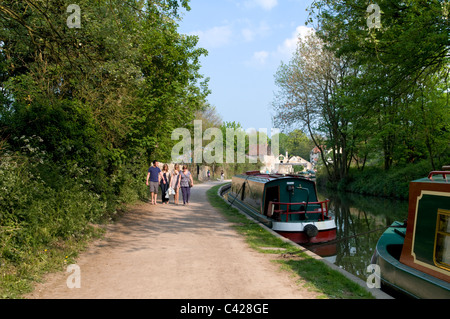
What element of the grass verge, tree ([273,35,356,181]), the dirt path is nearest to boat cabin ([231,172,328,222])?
the grass verge

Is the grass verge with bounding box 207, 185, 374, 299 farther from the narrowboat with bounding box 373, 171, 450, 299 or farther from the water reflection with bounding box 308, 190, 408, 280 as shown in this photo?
the water reflection with bounding box 308, 190, 408, 280

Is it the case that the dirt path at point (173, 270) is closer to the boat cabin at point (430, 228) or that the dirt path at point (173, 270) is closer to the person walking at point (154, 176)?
the boat cabin at point (430, 228)

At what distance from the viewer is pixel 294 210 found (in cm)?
1180

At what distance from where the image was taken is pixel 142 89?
42.5 ft

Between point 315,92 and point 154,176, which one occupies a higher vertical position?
point 315,92

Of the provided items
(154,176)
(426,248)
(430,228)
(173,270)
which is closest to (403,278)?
(426,248)

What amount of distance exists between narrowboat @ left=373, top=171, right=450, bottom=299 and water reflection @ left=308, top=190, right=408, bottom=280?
83.3 inches

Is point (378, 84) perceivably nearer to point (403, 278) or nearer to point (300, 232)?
point (300, 232)

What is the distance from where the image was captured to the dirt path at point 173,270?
446cm

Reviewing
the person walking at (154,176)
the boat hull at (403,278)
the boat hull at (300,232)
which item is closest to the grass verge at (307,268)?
the boat hull at (403,278)

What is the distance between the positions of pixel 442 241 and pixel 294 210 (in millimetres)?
7007
